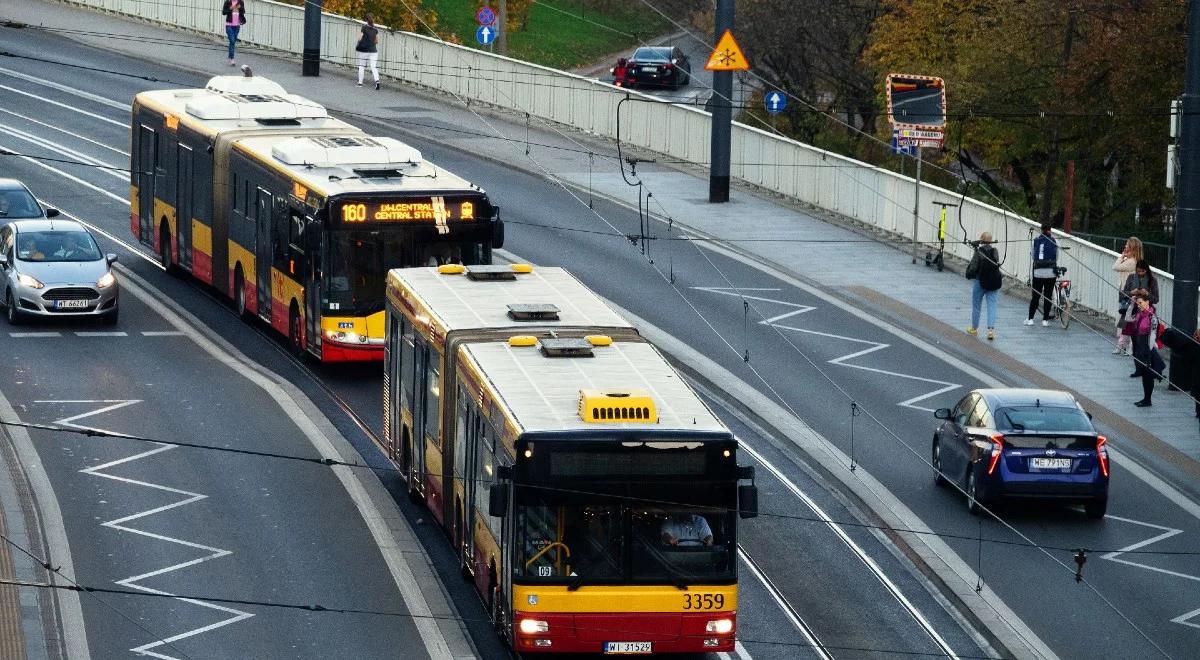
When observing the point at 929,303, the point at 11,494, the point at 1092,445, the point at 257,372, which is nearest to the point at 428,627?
the point at 11,494

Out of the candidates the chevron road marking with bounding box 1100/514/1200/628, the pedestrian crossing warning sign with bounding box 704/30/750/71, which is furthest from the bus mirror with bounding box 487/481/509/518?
the pedestrian crossing warning sign with bounding box 704/30/750/71

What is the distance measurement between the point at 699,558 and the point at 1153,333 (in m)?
15.0

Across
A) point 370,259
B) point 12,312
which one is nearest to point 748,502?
point 370,259

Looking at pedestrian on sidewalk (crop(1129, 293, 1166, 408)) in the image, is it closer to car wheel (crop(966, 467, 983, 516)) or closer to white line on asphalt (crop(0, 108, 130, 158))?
car wheel (crop(966, 467, 983, 516))

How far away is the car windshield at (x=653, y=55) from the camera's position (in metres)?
78.9

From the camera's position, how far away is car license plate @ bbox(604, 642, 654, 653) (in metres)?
18.7

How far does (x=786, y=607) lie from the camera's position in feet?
72.0

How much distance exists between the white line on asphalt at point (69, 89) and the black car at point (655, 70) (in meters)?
27.6

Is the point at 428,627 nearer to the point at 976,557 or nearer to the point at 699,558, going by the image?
the point at 699,558

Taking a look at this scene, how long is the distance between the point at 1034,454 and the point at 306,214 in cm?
1086

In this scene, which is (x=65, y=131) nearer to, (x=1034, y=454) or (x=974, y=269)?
(x=974, y=269)

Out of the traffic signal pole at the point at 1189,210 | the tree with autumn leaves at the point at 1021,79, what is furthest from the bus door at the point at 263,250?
the tree with autumn leaves at the point at 1021,79

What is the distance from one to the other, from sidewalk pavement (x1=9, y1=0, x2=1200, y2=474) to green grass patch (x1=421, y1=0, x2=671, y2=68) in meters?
30.0

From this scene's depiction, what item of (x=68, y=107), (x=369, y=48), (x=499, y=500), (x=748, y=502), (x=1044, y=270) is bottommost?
(x=499, y=500)
